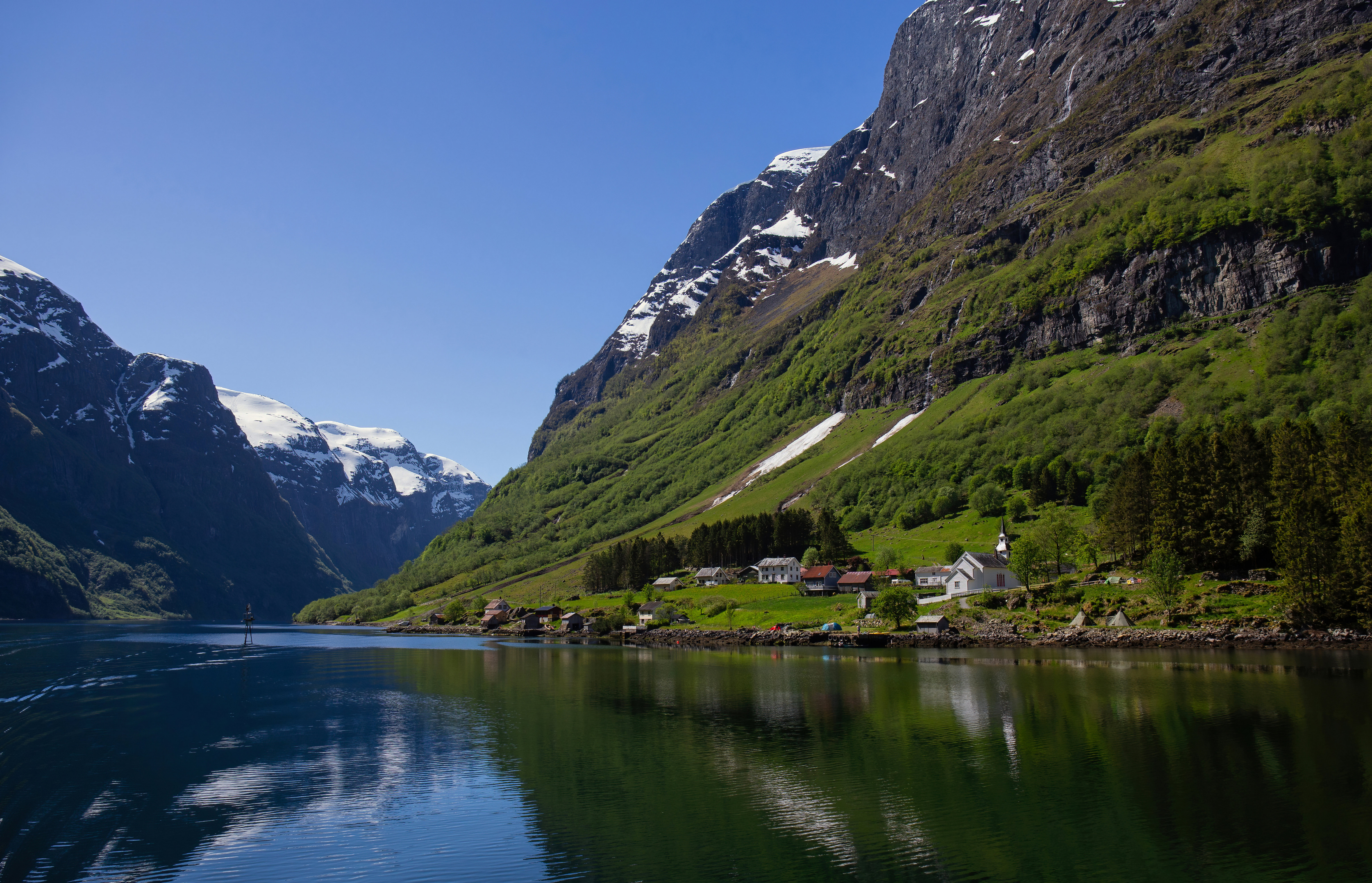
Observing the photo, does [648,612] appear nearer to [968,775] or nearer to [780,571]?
[780,571]

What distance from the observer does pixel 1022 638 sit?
8594cm

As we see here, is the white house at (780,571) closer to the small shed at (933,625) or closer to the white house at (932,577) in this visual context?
the white house at (932,577)

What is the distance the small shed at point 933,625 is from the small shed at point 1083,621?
15063 millimetres

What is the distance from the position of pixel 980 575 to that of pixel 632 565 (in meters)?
80.3

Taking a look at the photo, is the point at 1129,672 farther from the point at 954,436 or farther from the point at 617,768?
the point at 954,436

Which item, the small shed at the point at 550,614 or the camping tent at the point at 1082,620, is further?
the small shed at the point at 550,614

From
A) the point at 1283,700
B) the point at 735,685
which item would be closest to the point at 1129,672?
the point at 1283,700

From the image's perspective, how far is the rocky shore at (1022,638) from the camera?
6619 centimetres

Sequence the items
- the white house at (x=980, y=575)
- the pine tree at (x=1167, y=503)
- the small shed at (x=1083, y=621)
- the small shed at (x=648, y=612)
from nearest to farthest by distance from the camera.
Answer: the small shed at (x=1083, y=621) → the pine tree at (x=1167, y=503) → the white house at (x=980, y=575) → the small shed at (x=648, y=612)

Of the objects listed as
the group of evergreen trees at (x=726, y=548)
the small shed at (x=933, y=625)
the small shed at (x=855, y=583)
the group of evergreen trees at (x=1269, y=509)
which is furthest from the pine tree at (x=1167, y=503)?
the group of evergreen trees at (x=726, y=548)

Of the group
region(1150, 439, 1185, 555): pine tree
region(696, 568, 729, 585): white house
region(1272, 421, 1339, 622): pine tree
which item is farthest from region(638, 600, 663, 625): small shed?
region(1272, 421, 1339, 622): pine tree

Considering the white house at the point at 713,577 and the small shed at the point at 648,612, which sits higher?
the white house at the point at 713,577

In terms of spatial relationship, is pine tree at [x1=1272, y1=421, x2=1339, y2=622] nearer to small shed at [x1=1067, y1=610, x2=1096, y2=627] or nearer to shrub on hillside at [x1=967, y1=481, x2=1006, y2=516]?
small shed at [x1=1067, y1=610, x2=1096, y2=627]

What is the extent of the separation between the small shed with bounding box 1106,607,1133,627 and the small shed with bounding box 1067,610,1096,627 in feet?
5.16
